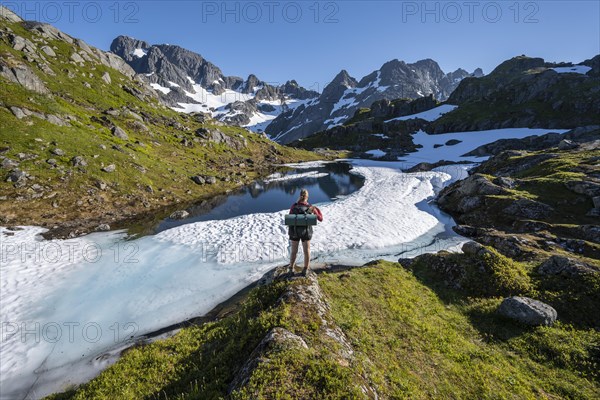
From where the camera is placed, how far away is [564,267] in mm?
16422

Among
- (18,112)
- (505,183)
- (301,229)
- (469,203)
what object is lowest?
(469,203)

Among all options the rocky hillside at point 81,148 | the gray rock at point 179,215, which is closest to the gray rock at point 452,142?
the rocky hillside at point 81,148

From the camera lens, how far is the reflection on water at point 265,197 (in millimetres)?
39062

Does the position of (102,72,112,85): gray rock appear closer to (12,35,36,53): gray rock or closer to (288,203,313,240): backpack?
(12,35,36,53): gray rock

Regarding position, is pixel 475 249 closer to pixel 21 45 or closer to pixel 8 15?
pixel 21 45

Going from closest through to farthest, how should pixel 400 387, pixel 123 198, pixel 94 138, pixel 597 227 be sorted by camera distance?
pixel 400 387, pixel 597 227, pixel 123 198, pixel 94 138

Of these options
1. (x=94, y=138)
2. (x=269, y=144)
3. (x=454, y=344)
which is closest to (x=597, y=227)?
(x=454, y=344)

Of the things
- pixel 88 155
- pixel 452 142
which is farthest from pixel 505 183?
pixel 452 142

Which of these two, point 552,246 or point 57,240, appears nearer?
point 552,246

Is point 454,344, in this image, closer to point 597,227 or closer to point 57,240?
point 597,227

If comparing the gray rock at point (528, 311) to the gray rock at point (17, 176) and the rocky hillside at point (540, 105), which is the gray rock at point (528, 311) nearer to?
the gray rock at point (17, 176)

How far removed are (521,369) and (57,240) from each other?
119ft

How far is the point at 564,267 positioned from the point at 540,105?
173 metres

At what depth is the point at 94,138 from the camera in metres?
49.8
